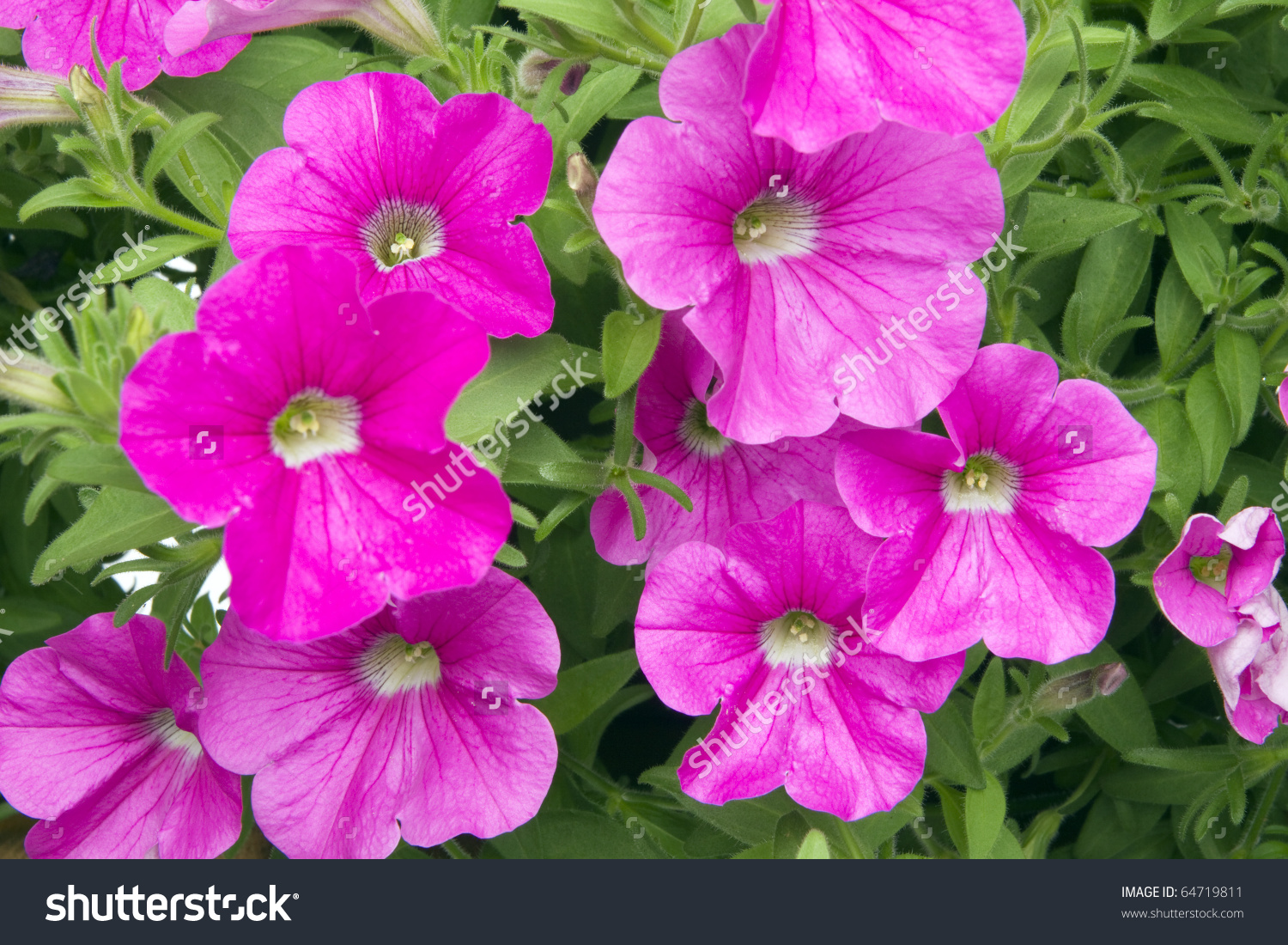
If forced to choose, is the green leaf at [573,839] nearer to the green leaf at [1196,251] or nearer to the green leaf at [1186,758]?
the green leaf at [1186,758]

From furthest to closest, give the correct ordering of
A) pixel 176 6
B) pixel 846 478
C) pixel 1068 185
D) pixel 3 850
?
pixel 3 850
pixel 1068 185
pixel 176 6
pixel 846 478

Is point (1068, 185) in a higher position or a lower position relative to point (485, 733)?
higher

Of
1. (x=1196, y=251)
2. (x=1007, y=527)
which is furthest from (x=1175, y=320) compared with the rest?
(x=1007, y=527)

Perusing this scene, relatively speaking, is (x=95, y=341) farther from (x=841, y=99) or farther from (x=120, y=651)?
(x=841, y=99)

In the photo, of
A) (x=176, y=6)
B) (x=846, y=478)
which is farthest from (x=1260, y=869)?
(x=176, y=6)

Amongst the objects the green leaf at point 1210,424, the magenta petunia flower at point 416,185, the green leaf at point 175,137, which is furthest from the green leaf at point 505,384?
the green leaf at point 1210,424

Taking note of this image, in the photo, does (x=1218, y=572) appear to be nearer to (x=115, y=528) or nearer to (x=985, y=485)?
(x=985, y=485)
